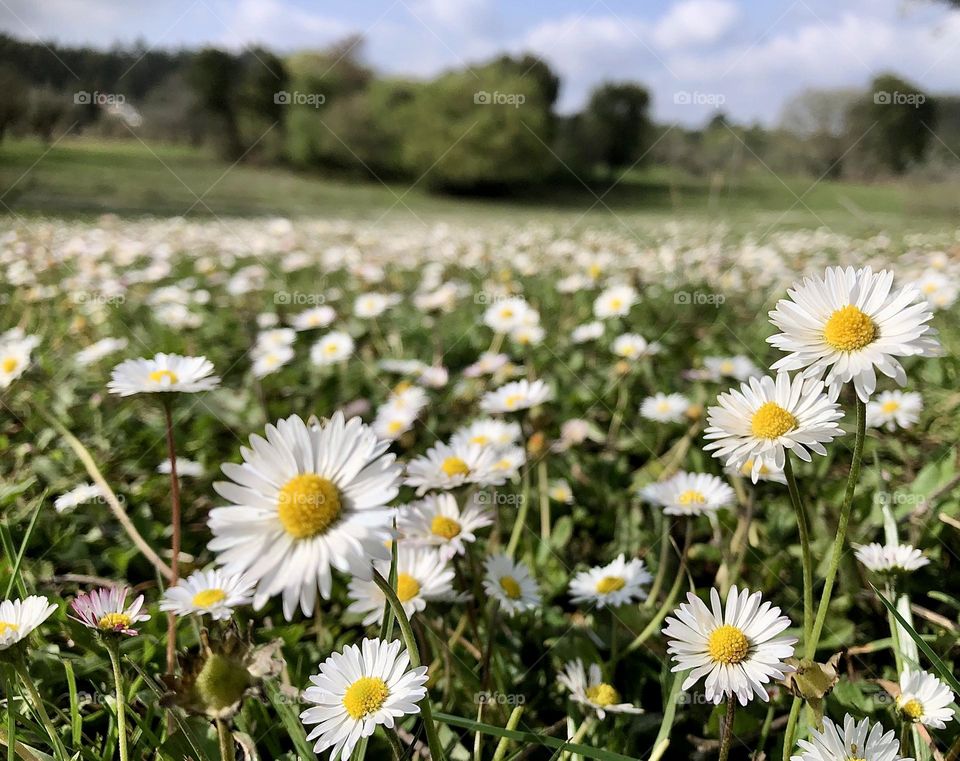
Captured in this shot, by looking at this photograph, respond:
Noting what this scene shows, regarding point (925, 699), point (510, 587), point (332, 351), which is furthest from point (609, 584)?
point (332, 351)

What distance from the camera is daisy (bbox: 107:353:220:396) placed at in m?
0.75

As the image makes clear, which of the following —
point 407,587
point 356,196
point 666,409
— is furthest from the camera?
point 356,196

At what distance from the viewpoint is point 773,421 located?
0.57m

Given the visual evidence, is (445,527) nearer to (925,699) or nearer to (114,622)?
(114,622)

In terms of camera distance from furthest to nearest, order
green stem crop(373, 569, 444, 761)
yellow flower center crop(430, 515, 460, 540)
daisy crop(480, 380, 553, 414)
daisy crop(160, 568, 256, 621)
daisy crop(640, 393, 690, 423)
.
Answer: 1. daisy crop(640, 393, 690, 423)
2. daisy crop(480, 380, 553, 414)
3. yellow flower center crop(430, 515, 460, 540)
4. daisy crop(160, 568, 256, 621)
5. green stem crop(373, 569, 444, 761)

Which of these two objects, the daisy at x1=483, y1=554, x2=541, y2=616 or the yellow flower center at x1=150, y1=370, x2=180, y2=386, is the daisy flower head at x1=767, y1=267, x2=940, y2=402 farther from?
the yellow flower center at x1=150, y1=370, x2=180, y2=386

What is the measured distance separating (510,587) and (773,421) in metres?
0.37

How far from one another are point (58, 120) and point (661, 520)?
9.01 m

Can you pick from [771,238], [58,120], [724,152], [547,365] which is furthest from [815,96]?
[547,365]

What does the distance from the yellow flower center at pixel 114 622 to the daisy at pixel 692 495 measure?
58cm

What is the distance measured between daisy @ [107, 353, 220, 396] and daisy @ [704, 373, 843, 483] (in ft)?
1.71

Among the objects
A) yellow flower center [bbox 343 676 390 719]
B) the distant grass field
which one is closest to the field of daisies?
yellow flower center [bbox 343 676 390 719]

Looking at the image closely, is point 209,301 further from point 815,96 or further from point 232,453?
point 815,96

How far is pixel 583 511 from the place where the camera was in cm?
120
